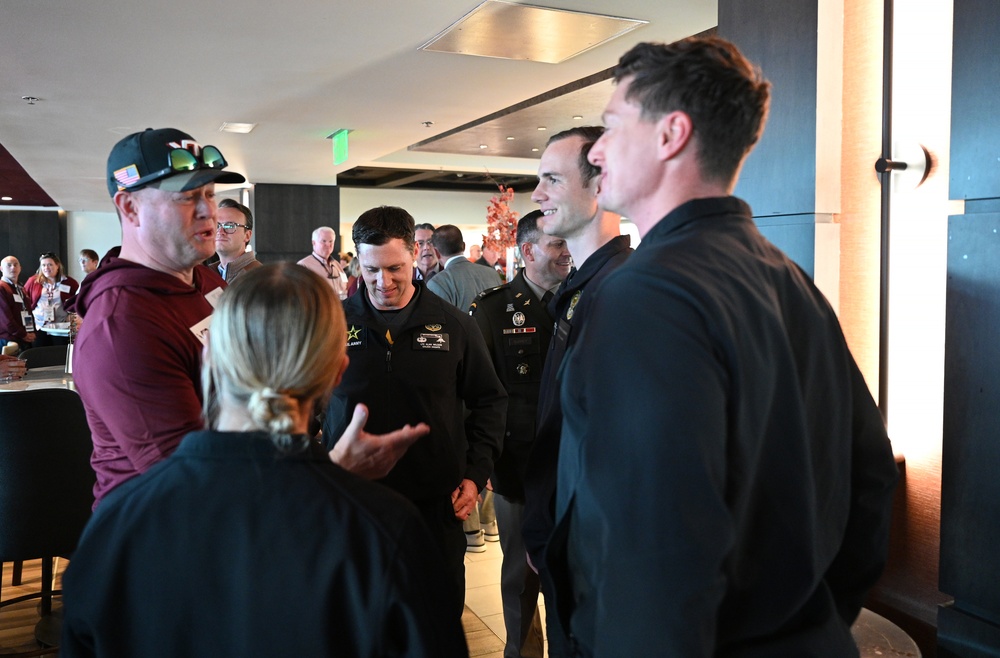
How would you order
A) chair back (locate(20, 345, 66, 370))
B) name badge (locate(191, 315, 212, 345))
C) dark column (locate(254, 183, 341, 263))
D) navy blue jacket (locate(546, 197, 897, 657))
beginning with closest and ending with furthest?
1. navy blue jacket (locate(546, 197, 897, 657))
2. name badge (locate(191, 315, 212, 345))
3. chair back (locate(20, 345, 66, 370))
4. dark column (locate(254, 183, 341, 263))

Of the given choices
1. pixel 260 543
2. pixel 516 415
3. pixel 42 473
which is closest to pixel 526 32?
pixel 516 415

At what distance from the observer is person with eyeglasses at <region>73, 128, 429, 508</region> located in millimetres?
1545

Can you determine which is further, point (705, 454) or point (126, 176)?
point (126, 176)

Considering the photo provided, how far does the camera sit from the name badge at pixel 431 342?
2.48 meters

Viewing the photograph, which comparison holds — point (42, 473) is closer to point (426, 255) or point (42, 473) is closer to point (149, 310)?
point (149, 310)

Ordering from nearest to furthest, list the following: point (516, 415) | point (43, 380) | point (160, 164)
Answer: point (160, 164), point (516, 415), point (43, 380)

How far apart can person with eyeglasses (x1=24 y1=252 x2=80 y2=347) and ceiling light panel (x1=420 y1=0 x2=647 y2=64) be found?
570 centimetres

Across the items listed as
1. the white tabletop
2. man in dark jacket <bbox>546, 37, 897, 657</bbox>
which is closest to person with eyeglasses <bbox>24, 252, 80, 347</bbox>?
the white tabletop

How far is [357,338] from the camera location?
2457 mm

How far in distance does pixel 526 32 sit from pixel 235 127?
486 centimetres

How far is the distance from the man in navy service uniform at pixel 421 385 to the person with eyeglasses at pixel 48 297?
24.5 ft

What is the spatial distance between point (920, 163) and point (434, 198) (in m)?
19.3

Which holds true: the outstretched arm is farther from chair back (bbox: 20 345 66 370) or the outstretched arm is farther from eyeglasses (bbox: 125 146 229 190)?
chair back (bbox: 20 345 66 370)

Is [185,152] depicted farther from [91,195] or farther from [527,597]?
[91,195]
